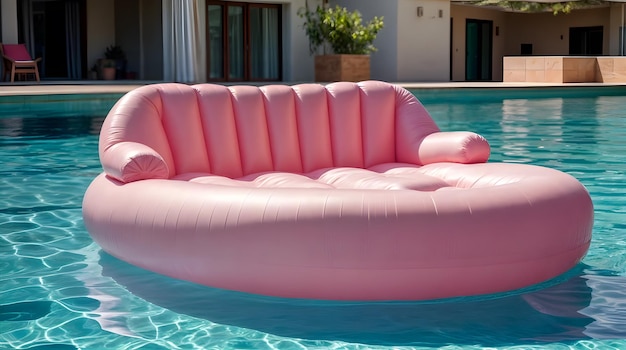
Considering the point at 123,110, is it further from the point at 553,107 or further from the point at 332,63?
the point at 332,63

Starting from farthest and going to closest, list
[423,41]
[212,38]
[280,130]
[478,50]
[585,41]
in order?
[585,41]
[478,50]
[423,41]
[212,38]
[280,130]

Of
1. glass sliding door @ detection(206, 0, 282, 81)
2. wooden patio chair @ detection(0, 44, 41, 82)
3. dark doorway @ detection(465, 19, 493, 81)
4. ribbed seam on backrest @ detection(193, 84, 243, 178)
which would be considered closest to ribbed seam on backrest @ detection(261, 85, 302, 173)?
ribbed seam on backrest @ detection(193, 84, 243, 178)

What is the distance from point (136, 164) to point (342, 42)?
1586cm

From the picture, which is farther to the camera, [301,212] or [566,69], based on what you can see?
[566,69]

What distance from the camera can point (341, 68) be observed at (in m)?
19.0

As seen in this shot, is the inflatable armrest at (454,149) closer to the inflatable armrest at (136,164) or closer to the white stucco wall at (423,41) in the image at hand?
the inflatable armrest at (136,164)

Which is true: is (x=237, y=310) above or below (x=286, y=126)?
below

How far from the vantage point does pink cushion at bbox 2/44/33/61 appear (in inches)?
632

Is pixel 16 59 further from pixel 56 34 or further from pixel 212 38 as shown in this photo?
pixel 212 38

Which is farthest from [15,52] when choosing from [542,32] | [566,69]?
[542,32]

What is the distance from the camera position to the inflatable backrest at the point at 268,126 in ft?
14.6

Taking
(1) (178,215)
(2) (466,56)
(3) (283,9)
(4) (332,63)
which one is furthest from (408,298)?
(2) (466,56)

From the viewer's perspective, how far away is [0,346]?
118 inches

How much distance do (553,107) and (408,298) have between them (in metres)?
12.4
